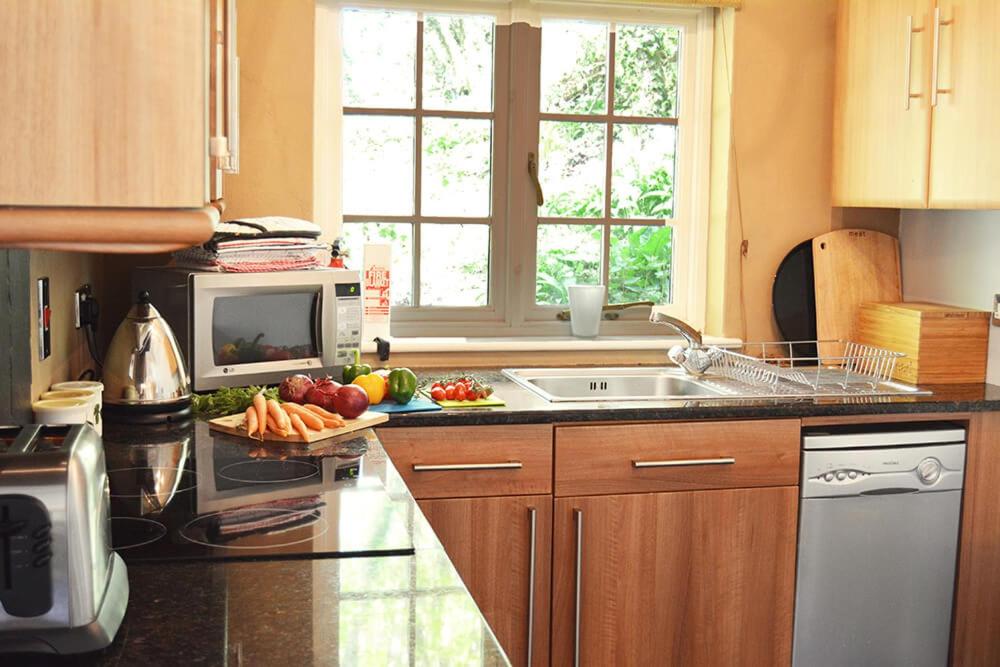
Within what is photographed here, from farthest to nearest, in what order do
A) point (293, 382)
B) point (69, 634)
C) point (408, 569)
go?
point (293, 382) → point (408, 569) → point (69, 634)

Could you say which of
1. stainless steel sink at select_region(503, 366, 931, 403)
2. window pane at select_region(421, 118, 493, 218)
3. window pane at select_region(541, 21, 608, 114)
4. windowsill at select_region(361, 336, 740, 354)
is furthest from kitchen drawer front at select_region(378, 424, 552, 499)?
window pane at select_region(541, 21, 608, 114)

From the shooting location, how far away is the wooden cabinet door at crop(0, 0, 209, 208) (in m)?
0.99

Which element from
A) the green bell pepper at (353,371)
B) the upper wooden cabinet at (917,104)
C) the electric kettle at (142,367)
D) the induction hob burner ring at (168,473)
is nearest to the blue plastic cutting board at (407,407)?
the green bell pepper at (353,371)

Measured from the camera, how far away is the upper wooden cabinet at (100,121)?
99cm

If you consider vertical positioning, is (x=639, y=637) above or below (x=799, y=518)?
below

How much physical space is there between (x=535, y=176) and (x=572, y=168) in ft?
0.44

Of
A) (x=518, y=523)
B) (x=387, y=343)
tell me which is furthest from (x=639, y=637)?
(x=387, y=343)

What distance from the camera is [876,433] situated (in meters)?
3.02

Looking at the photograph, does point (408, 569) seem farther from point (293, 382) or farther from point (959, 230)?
point (959, 230)

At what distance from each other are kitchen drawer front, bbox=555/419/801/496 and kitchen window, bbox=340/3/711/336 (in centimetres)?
87

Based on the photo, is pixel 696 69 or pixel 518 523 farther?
pixel 696 69

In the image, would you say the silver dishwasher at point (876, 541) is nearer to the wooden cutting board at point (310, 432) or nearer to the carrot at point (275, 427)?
the wooden cutting board at point (310, 432)

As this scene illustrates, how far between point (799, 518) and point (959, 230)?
3.54 ft

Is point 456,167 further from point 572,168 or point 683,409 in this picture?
point 683,409
